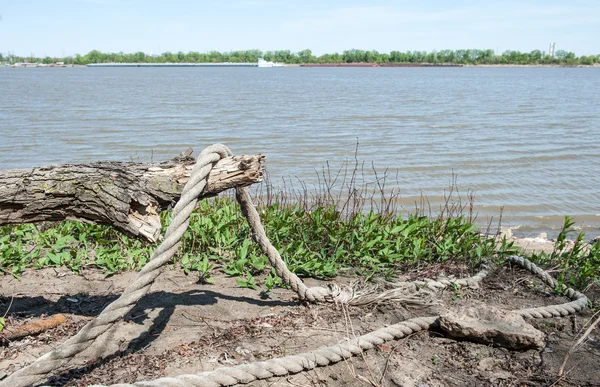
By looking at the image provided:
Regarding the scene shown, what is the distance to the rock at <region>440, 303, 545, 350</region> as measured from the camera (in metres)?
3.31

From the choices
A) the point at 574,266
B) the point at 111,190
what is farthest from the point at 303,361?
the point at 574,266

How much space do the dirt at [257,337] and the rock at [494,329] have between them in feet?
0.19

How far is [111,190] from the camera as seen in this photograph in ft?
10.4

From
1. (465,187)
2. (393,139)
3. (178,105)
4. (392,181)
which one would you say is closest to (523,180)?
(465,187)

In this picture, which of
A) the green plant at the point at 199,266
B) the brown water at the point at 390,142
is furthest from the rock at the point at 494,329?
the brown water at the point at 390,142

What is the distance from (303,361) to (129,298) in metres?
0.98

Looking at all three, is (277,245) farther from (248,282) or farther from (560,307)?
(560,307)

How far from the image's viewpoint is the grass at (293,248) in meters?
4.55

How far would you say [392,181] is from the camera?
34.6ft

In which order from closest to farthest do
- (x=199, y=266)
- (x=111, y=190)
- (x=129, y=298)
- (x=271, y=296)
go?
(x=129, y=298)
(x=111, y=190)
(x=271, y=296)
(x=199, y=266)

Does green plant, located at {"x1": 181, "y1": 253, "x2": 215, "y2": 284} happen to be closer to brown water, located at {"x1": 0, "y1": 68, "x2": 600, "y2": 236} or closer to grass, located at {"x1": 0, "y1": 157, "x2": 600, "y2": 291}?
grass, located at {"x1": 0, "y1": 157, "x2": 600, "y2": 291}

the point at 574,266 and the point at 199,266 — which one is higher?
the point at 199,266

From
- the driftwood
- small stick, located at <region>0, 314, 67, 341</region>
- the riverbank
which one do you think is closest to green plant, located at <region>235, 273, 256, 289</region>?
the riverbank

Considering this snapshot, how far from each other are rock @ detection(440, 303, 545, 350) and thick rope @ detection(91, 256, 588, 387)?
6.1 inches
